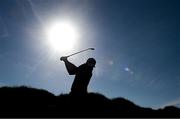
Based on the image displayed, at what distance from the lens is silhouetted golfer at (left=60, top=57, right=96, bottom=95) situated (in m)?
9.73

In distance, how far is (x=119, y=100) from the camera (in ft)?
57.7

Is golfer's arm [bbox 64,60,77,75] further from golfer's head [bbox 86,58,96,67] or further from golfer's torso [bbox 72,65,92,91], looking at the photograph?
golfer's head [bbox 86,58,96,67]

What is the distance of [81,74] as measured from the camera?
990 cm

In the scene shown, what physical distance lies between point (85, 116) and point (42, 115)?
5.10 feet

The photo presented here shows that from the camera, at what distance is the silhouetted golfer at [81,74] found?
9.73 m

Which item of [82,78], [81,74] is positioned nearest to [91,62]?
[81,74]

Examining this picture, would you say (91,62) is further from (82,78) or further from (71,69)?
(71,69)

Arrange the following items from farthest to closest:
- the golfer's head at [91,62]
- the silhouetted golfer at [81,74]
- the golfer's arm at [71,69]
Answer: the golfer's head at [91,62], the golfer's arm at [71,69], the silhouetted golfer at [81,74]

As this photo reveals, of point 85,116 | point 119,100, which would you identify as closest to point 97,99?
point 119,100

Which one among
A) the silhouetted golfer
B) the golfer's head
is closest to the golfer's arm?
the silhouetted golfer

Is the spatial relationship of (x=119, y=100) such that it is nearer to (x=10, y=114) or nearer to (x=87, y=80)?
(x=87, y=80)

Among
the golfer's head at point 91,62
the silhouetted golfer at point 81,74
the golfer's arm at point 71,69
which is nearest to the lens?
the silhouetted golfer at point 81,74

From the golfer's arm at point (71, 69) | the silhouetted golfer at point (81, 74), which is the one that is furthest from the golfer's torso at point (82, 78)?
the golfer's arm at point (71, 69)

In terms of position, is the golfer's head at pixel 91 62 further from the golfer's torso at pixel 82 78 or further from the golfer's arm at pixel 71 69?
the golfer's arm at pixel 71 69
